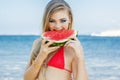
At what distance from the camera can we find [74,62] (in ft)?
10.9

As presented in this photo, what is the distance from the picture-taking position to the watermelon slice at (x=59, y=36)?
132 inches

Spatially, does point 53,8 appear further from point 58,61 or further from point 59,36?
point 58,61

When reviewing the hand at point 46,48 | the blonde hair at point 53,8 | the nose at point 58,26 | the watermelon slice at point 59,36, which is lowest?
the hand at point 46,48

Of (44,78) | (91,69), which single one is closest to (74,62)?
(44,78)

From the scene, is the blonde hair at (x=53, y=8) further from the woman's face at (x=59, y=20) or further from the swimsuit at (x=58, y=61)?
the swimsuit at (x=58, y=61)

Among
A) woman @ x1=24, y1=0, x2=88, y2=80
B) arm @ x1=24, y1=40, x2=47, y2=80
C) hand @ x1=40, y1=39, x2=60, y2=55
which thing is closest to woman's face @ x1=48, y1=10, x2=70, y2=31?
woman @ x1=24, y1=0, x2=88, y2=80

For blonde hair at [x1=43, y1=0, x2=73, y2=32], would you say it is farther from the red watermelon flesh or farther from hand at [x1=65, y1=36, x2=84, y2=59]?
hand at [x1=65, y1=36, x2=84, y2=59]

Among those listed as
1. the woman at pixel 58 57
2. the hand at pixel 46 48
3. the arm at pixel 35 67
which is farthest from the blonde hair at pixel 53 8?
the arm at pixel 35 67

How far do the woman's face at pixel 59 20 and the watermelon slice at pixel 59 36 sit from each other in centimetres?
4

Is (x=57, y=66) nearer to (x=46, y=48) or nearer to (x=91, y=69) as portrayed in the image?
(x=46, y=48)

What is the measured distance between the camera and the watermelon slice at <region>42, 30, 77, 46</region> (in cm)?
334

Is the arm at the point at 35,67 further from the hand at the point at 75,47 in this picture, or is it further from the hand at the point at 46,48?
the hand at the point at 75,47

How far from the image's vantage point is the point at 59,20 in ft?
11.1

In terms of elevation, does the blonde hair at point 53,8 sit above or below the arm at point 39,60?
above
